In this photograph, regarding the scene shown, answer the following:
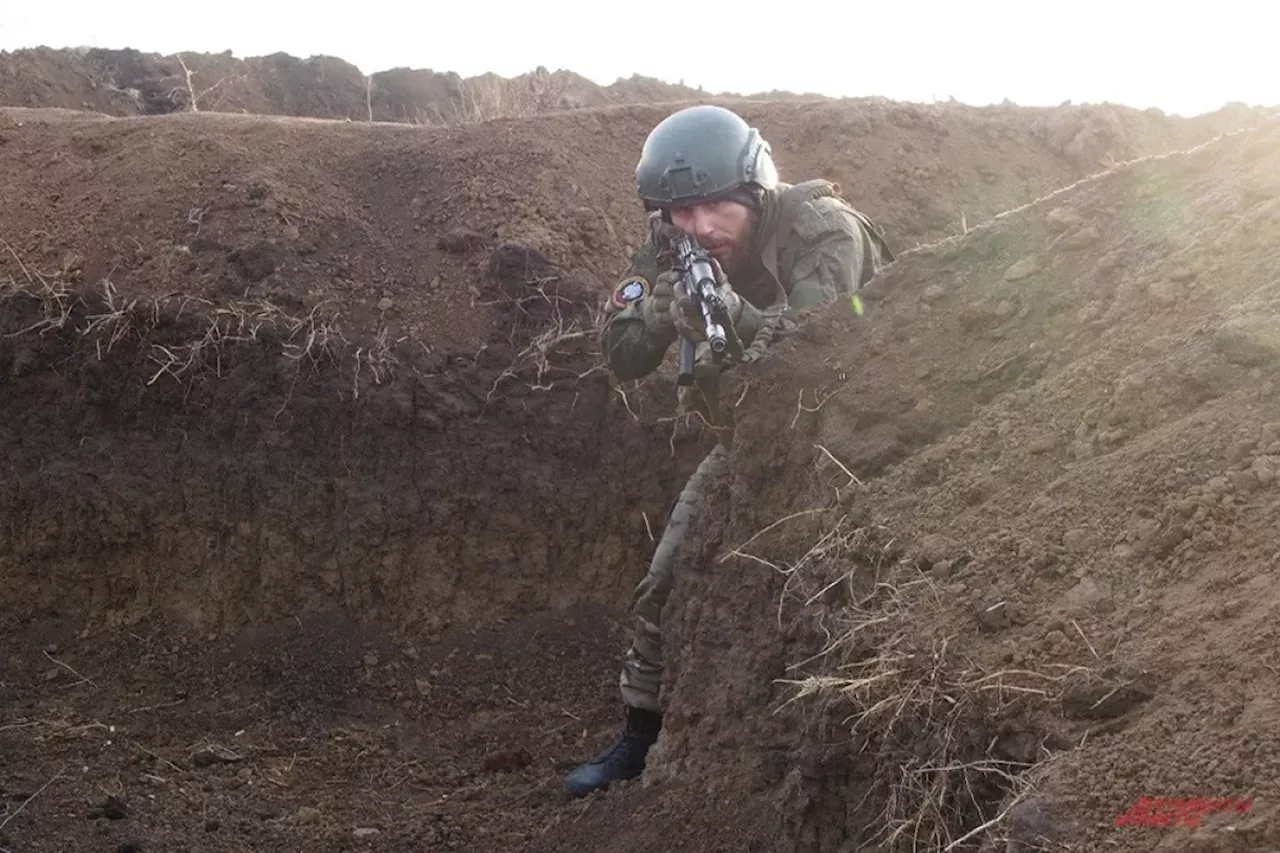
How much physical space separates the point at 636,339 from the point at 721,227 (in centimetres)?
55

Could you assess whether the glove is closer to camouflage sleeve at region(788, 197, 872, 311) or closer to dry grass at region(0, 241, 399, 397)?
camouflage sleeve at region(788, 197, 872, 311)

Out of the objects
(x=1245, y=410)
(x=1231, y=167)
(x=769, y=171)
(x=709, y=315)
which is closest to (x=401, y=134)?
(x=769, y=171)

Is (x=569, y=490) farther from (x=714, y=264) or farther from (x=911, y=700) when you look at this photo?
(x=911, y=700)

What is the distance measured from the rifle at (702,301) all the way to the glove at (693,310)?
0.02 meters

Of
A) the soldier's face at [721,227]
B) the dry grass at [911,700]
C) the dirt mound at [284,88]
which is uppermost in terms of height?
the dirt mound at [284,88]

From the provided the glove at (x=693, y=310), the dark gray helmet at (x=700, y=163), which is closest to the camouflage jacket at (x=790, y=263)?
the dark gray helmet at (x=700, y=163)

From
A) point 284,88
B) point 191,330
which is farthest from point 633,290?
point 284,88

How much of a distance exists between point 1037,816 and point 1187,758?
259mm

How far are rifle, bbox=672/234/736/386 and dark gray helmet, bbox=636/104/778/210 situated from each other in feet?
1.72

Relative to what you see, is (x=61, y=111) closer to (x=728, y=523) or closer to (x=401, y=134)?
(x=401, y=134)

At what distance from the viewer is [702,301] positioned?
442 cm

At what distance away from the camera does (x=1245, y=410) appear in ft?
9.69

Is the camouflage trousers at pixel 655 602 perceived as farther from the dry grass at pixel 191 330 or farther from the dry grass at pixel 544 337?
the dry grass at pixel 191 330

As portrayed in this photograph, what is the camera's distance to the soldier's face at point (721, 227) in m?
5.15
